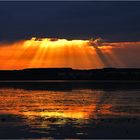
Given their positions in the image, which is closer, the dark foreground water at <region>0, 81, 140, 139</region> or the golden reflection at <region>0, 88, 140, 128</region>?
the dark foreground water at <region>0, 81, 140, 139</region>

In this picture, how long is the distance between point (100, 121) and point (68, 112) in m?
4.23

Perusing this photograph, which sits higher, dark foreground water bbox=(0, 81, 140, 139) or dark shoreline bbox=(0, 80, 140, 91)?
Answer: dark shoreline bbox=(0, 80, 140, 91)

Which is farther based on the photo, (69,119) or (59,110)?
(59,110)

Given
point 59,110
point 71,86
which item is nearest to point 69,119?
point 59,110

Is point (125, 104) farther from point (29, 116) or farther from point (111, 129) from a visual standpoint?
point (111, 129)

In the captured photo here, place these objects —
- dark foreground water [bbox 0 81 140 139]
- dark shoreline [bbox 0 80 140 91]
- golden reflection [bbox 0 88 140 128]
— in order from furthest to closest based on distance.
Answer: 1. dark shoreline [bbox 0 80 140 91]
2. golden reflection [bbox 0 88 140 128]
3. dark foreground water [bbox 0 81 140 139]

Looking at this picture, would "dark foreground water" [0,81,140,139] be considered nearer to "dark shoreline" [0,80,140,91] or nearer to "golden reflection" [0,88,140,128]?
"golden reflection" [0,88,140,128]

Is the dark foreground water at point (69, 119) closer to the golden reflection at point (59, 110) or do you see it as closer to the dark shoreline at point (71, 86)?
the golden reflection at point (59, 110)

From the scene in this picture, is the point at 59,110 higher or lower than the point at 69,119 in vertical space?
higher

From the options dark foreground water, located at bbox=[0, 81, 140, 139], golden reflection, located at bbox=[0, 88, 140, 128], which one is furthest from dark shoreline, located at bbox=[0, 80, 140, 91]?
dark foreground water, located at bbox=[0, 81, 140, 139]

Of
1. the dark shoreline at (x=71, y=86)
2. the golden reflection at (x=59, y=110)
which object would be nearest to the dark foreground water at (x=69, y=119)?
the golden reflection at (x=59, y=110)

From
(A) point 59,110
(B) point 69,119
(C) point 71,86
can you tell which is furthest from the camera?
(C) point 71,86

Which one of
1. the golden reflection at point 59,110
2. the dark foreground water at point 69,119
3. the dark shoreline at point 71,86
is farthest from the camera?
the dark shoreline at point 71,86

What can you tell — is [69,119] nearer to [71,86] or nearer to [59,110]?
[59,110]
